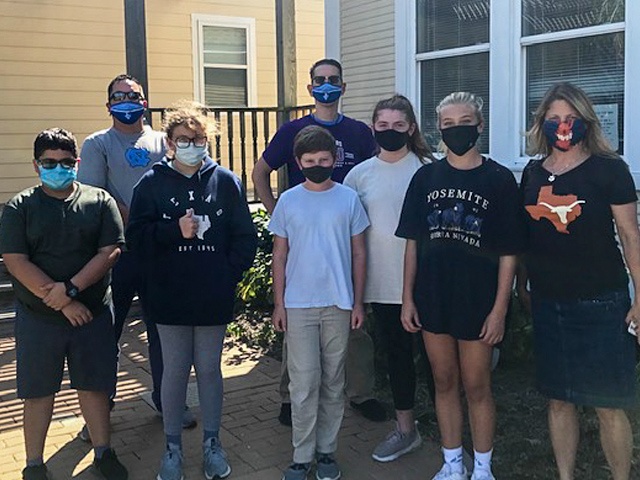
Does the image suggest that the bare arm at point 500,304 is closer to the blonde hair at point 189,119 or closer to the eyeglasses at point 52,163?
the blonde hair at point 189,119

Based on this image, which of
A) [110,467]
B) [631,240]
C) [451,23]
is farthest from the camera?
[451,23]

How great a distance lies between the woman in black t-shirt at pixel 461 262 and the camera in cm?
312

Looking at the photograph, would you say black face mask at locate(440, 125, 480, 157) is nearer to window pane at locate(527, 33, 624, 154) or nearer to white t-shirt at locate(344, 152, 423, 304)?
white t-shirt at locate(344, 152, 423, 304)

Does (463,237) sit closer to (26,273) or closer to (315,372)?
(315,372)

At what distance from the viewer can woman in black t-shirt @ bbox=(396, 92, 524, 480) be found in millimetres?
3117

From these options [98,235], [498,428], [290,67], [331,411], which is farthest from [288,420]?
[290,67]

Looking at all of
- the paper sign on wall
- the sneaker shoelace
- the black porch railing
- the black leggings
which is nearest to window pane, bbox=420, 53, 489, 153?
the paper sign on wall

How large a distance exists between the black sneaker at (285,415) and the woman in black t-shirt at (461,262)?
3.88ft

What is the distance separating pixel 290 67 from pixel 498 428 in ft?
17.7

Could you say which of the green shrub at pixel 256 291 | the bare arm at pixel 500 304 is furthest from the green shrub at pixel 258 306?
the bare arm at pixel 500 304

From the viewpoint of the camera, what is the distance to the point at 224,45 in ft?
36.2

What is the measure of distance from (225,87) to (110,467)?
825cm

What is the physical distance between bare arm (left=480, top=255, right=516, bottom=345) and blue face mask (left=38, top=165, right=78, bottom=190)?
1.96 metres

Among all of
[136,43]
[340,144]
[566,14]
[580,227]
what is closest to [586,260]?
[580,227]
